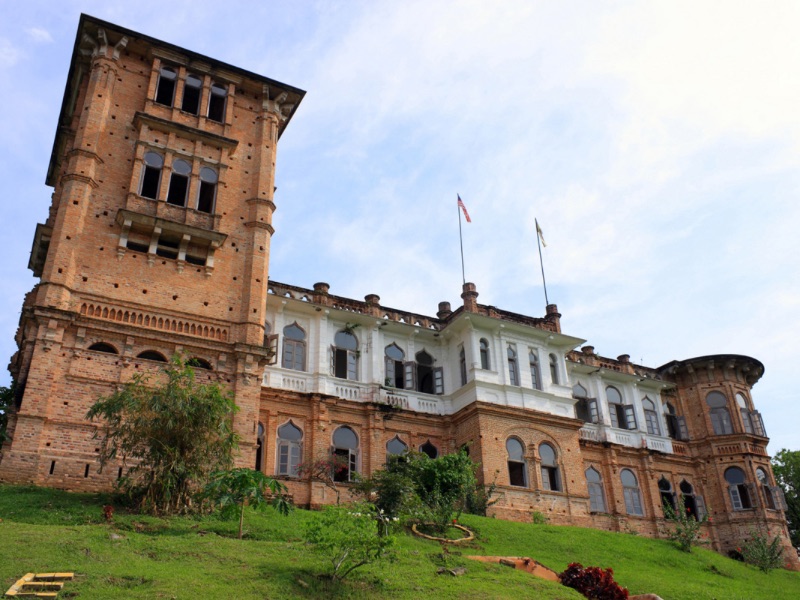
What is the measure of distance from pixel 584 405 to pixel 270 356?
17056 mm

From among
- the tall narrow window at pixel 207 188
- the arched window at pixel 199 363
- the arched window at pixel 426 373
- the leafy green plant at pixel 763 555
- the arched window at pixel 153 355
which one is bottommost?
the leafy green plant at pixel 763 555

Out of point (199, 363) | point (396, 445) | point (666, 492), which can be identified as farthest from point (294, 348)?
point (666, 492)

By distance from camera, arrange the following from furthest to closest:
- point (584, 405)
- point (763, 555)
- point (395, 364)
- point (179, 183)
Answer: point (584, 405)
point (395, 364)
point (763, 555)
point (179, 183)

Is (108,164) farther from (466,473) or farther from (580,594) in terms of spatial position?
(580,594)

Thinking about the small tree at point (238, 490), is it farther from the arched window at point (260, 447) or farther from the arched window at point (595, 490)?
the arched window at point (595, 490)

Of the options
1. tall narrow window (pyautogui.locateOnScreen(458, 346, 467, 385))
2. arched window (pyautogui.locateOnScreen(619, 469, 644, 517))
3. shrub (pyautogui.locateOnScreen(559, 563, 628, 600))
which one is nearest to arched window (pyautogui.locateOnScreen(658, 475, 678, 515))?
arched window (pyautogui.locateOnScreen(619, 469, 644, 517))

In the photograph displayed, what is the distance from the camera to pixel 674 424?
3600 centimetres

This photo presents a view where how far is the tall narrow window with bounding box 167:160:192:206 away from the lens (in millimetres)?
25062

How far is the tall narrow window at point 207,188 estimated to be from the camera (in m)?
25.4

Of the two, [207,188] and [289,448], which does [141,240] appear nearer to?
[207,188]

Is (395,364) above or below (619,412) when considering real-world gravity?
above

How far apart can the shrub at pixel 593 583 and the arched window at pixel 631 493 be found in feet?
54.4

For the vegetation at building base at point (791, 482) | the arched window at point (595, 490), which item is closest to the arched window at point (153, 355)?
the arched window at point (595, 490)

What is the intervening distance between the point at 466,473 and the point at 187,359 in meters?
8.70
